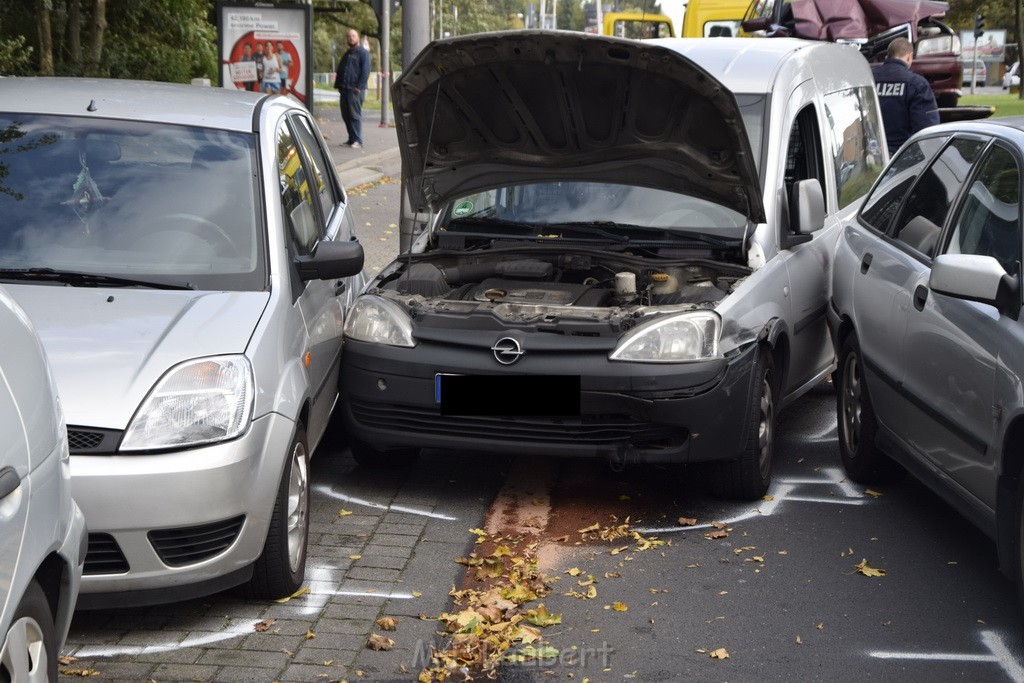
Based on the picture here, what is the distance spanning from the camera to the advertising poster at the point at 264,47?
44.8ft

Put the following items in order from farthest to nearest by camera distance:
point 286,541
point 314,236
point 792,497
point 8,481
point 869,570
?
point 792,497 → point 314,236 → point 869,570 → point 286,541 → point 8,481

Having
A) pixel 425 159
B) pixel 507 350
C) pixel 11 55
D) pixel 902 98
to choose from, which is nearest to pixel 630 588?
pixel 507 350

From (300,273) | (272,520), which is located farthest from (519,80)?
(272,520)

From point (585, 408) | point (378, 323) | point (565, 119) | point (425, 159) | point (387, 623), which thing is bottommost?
point (387, 623)

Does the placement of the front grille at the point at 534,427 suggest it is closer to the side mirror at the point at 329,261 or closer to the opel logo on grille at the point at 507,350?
the opel logo on grille at the point at 507,350

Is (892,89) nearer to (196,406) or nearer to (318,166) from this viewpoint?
(318,166)

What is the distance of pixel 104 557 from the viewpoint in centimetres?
430

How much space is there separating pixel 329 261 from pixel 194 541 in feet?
4.91

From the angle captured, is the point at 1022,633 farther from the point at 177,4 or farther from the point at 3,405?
the point at 177,4

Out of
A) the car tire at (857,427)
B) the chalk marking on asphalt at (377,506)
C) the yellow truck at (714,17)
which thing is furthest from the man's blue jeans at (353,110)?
the chalk marking on asphalt at (377,506)

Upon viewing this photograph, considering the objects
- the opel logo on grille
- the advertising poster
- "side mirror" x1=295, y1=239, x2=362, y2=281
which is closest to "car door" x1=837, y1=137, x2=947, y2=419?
the opel logo on grille

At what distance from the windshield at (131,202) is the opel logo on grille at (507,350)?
1.12m

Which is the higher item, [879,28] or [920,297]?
[879,28]

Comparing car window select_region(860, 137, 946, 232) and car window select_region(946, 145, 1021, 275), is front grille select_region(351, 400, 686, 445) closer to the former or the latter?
car window select_region(946, 145, 1021, 275)
